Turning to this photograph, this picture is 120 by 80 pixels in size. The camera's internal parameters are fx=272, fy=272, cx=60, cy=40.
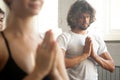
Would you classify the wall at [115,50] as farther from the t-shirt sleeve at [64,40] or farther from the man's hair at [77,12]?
the t-shirt sleeve at [64,40]

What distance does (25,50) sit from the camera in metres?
0.65

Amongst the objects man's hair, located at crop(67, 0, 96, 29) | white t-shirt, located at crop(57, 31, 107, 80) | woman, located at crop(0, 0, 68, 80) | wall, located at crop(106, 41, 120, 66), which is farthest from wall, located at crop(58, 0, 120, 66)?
woman, located at crop(0, 0, 68, 80)

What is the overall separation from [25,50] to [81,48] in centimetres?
83

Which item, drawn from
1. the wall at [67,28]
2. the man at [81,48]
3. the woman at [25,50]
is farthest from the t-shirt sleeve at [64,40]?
the wall at [67,28]

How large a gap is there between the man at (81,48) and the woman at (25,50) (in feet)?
2.40

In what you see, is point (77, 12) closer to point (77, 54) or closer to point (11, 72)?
point (77, 54)

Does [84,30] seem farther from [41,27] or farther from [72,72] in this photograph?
[41,27]

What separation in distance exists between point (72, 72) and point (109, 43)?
1558 millimetres

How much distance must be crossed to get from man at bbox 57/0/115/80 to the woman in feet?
2.40

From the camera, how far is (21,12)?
642 mm

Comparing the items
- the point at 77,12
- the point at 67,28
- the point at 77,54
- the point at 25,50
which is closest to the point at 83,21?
the point at 77,12

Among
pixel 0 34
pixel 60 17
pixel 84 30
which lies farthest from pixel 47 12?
pixel 0 34

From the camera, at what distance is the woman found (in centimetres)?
57

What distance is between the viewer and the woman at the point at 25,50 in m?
0.57
